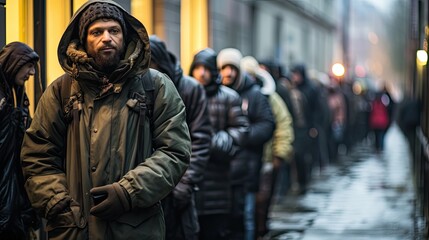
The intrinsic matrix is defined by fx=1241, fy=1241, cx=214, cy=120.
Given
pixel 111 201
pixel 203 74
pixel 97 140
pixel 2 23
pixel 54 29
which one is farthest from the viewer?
pixel 203 74

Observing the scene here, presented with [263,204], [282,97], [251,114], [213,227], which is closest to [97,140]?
[213,227]

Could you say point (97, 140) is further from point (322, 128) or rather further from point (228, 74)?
point (322, 128)

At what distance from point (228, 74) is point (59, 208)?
21.4 ft

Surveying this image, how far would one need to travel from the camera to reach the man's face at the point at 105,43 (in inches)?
234

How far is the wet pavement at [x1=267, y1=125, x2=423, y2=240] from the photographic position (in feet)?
45.6

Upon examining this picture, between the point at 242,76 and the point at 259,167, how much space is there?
3.06ft

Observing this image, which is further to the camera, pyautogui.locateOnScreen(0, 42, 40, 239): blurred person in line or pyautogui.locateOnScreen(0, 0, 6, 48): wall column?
pyautogui.locateOnScreen(0, 0, 6, 48): wall column

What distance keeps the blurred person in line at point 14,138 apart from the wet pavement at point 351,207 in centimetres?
622

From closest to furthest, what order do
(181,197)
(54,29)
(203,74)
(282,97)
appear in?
(181,197) < (54,29) < (203,74) < (282,97)

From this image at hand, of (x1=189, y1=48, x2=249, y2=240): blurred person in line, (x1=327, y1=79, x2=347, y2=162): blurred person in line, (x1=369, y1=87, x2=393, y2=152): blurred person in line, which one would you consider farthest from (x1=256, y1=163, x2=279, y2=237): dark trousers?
(x1=369, y1=87, x2=393, y2=152): blurred person in line

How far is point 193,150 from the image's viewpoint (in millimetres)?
8617

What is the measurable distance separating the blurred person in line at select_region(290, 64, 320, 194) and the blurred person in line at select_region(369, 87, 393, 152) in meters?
9.50

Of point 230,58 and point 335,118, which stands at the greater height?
point 230,58

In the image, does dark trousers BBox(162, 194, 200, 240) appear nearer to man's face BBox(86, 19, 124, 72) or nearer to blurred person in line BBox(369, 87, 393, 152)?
man's face BBox(86, 19, 124, 72)
